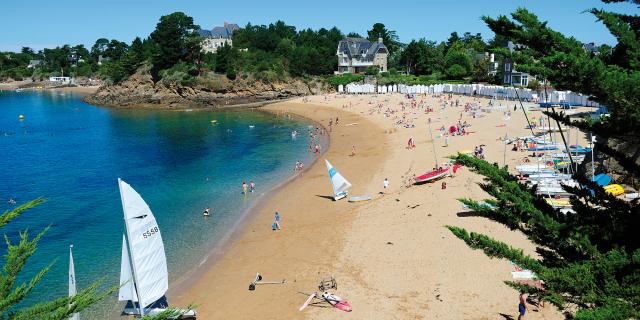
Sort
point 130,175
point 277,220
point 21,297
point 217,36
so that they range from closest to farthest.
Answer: point 21,297
point 277,220
point 130,175
point 217,36

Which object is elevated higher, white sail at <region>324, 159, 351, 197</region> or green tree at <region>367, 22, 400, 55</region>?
green tree at <region>367, 22, 400, 55</region>

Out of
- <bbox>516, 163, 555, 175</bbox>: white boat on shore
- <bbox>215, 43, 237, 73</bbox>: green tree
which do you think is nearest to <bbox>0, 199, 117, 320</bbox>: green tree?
<bbox>516, 163, 555, 175</bbox>: white boat on shore

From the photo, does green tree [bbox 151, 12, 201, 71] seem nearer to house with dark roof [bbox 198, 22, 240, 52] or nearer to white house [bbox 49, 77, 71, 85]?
house with dark roof [bbox 198, 22, 240, 52]

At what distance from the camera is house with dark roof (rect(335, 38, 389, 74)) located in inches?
4400

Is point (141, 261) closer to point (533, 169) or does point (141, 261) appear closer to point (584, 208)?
point (584, 208)

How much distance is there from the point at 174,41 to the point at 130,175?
2538 inches

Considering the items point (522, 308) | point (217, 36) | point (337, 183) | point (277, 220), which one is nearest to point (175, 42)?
point (217, 36)

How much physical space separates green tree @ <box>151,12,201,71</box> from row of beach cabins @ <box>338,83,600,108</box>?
3235cm

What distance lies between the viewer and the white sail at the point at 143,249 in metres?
16.2

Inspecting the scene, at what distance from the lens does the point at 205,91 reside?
326 feet

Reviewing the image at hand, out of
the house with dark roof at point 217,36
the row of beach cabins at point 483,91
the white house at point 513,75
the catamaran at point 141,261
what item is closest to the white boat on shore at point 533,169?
the row of beach cabins at point 483,91

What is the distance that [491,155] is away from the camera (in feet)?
123

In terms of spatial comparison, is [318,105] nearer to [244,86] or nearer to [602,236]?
[244,86]

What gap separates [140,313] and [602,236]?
14972mm
